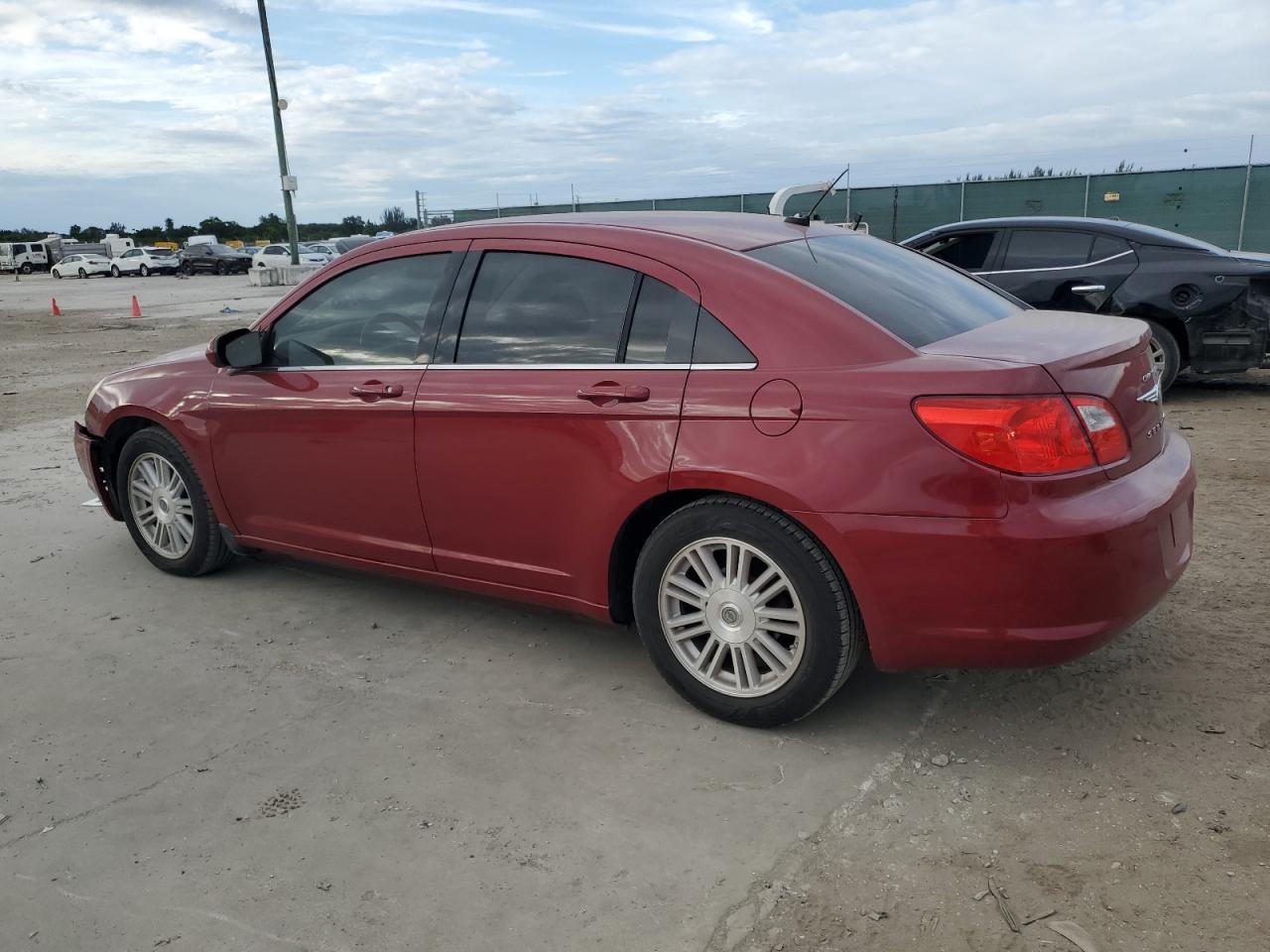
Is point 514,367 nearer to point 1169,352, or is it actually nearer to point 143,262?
point 1169,352

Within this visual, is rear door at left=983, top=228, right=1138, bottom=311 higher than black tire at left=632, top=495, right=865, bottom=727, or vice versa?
rear door at left=983, top=228, right=1138, bottom=311

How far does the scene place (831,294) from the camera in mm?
3324

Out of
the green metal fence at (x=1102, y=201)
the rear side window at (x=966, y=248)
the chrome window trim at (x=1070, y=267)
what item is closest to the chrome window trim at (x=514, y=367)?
the rear side window at (x=966, y=248)

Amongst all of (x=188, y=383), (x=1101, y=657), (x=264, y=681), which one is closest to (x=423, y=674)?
(x=264, y=681)

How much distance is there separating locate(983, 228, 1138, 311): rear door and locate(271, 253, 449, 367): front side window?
19.8ft

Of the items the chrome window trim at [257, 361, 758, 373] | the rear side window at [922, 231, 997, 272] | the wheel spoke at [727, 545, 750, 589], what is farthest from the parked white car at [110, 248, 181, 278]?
the wheel spoke at [727, 545, 750, 589]

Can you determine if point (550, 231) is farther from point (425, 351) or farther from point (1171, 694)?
point (1171, 694)

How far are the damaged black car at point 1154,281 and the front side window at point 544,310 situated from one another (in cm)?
516

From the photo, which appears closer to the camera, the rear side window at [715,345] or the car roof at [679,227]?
the rear side window at [715,345]

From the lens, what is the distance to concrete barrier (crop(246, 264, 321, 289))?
1268 inches

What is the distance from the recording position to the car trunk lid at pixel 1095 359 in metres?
2.99

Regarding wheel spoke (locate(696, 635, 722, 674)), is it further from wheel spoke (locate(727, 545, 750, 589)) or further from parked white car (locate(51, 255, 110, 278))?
parked white car (locate(51, 255, 110, 278))

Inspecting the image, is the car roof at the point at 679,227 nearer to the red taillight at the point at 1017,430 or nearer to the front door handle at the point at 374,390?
the front door handle at the point at 374,390

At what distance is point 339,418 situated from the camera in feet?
13.8
